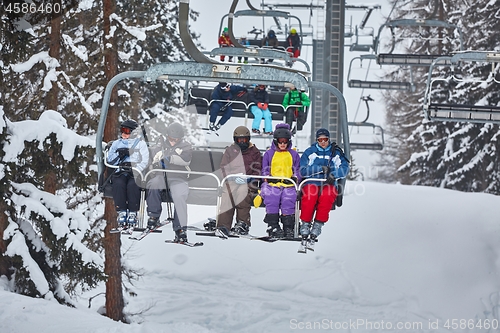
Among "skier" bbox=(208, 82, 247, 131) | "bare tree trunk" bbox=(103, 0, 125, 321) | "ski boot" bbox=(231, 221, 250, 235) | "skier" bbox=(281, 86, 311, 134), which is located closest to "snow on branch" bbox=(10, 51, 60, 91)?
"bare tree trunk" bbox=(103, 0, 125, 321)

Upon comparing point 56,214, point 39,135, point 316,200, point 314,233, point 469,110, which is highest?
point 469,110

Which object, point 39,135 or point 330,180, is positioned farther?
point 39,135

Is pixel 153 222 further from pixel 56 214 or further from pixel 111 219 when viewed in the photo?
pixel 111 219

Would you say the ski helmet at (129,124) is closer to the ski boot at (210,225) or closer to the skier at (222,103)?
the ski boot at (210,225)

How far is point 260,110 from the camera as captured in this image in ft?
44.0

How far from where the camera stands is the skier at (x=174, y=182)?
323 inches

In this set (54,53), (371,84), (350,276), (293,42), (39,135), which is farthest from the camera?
(350,276)

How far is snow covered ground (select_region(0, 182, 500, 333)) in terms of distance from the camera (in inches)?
769

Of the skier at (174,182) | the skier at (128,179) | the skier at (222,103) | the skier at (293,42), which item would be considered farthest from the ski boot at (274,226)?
the skier at (293,42)

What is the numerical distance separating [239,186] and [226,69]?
5.61ft

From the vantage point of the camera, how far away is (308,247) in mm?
7902

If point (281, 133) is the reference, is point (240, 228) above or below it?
below

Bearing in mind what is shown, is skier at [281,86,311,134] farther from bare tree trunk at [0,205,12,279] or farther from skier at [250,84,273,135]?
bare tree trunk at [0,205,12,279]

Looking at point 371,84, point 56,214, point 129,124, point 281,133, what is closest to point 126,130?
point 129,124
